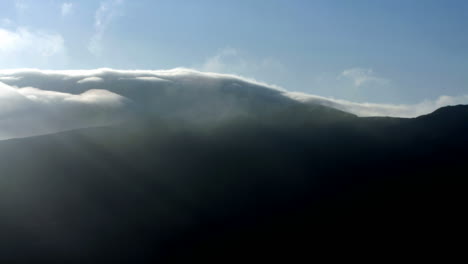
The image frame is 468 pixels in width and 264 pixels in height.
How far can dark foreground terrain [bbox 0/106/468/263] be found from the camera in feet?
99.5

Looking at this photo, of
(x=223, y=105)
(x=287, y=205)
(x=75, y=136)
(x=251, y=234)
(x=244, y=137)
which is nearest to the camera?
(x=251, y=234)

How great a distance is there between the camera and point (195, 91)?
164ft

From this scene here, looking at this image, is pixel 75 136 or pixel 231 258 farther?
pixel 75 136

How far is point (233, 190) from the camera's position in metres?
36.5

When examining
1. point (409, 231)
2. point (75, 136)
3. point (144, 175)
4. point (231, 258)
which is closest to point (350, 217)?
point (409, 231)

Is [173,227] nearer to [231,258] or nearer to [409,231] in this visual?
[231,258]

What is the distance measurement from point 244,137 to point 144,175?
10.2 meters

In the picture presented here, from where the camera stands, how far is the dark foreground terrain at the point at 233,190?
30.3m

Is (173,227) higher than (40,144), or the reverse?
(40,144)

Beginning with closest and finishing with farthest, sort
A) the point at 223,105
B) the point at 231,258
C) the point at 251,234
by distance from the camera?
the point at 231,258, the point at 251,234, the point at 223,105

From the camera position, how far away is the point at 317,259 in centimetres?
2986

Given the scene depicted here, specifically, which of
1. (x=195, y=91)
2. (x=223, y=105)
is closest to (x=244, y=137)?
(x=223, y=105)

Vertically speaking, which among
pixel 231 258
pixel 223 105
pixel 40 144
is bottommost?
pixel 231 258

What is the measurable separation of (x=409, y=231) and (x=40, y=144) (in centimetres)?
2675
